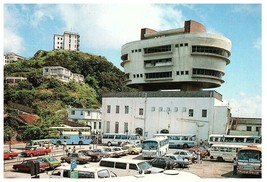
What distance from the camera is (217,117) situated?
3584 cm

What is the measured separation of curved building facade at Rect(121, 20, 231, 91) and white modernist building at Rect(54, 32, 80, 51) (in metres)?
56.8

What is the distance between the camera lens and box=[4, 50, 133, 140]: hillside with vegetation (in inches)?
1478

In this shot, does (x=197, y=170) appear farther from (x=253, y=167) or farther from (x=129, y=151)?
(x=129, y=151)

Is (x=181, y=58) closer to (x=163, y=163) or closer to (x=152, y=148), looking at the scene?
(x=152, y=148)

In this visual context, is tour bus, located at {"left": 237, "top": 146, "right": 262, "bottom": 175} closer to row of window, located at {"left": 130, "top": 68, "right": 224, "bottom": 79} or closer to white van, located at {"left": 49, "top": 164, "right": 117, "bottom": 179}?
white van, located at {"left": 49, "top": 164, "right": 117, "bottom": 179}

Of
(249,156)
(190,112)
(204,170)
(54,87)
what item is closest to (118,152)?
(204,170)

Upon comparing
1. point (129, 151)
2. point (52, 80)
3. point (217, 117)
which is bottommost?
point (129, 151)

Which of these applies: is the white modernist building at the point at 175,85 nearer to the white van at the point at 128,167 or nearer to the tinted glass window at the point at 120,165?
the white van at the point at 128,167

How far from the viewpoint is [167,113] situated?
3825cm

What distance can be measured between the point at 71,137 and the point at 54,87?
29540 millimetres

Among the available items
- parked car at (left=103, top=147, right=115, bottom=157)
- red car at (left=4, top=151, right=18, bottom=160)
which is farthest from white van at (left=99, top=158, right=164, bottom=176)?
red car at (left=4, top=151, right=18, bottom=160)

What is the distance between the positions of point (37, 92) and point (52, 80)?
741cm

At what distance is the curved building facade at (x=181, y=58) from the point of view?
3925 cm

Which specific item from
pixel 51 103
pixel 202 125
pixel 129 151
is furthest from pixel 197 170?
pixel 51 103
